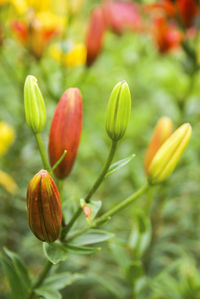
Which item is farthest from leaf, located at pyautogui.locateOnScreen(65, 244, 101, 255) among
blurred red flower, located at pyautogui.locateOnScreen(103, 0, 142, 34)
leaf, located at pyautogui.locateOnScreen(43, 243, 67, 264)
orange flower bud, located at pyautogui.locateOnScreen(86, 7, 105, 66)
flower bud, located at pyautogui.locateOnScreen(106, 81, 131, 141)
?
blurred red flower, located at pyautogui.locateOnScreen(103, 0, 142, 34)

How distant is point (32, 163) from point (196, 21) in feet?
1.59

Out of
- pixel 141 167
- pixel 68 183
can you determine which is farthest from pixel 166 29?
pixel 68 183

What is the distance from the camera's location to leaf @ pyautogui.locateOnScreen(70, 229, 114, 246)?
41cm

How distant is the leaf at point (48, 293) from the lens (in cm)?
40

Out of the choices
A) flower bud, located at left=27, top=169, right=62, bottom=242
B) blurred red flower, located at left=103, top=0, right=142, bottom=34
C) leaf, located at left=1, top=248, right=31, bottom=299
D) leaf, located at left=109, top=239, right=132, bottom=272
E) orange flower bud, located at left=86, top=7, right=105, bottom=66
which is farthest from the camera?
blurred red flower, located at left=103, top=0, right=142, bottom=34

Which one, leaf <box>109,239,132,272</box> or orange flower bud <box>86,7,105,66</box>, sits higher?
orange flower bud <box>86,7,105,66</box>

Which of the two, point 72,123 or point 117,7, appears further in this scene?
point 117,7

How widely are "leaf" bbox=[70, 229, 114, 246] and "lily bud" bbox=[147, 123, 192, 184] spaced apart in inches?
3.1

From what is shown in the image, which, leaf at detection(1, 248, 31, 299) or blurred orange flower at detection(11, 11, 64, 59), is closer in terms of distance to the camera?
leaf at detection(1, 248, 31, 299)

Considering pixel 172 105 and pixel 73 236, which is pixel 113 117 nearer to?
pixel 73 236

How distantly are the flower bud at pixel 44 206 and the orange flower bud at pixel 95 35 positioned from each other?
0.41 metres

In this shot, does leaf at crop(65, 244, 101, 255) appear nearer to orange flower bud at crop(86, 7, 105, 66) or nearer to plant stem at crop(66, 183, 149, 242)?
plant stem at crop(66, 183, 149, 242)

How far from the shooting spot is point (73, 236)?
15.8 inches

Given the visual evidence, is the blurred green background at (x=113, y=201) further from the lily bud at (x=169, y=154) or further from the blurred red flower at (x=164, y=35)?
the lily bud at (x=169, y=154)
